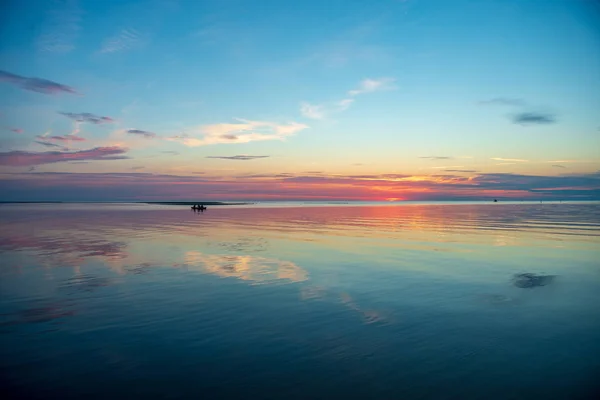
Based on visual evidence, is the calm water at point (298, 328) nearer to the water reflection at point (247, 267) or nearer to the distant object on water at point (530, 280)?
the water reflection at point (247, 267)

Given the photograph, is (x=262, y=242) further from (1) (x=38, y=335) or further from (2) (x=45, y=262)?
(1) (x=38, y=335)

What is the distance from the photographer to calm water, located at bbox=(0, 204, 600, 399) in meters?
8.55

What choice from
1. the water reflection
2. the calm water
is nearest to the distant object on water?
the calm water

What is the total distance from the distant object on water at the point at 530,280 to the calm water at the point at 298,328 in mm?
523

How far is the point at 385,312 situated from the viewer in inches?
538

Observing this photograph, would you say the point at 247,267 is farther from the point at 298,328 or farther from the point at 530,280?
the point at 530,280

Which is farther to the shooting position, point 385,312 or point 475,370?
point 385,312

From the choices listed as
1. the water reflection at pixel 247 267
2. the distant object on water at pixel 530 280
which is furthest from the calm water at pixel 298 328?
the distant object on water at pixel 530 280

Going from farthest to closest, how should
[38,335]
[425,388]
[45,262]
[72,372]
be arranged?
1. [45,262]
2. [38,335]
3. [72,372]
4. [425,388]

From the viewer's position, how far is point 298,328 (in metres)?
12.1

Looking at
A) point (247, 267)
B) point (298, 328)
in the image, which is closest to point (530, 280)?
point (298, 328)

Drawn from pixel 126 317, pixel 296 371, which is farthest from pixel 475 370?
pixel 126 317

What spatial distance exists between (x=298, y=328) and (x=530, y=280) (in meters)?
13.3

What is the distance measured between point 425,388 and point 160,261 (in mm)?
19539
